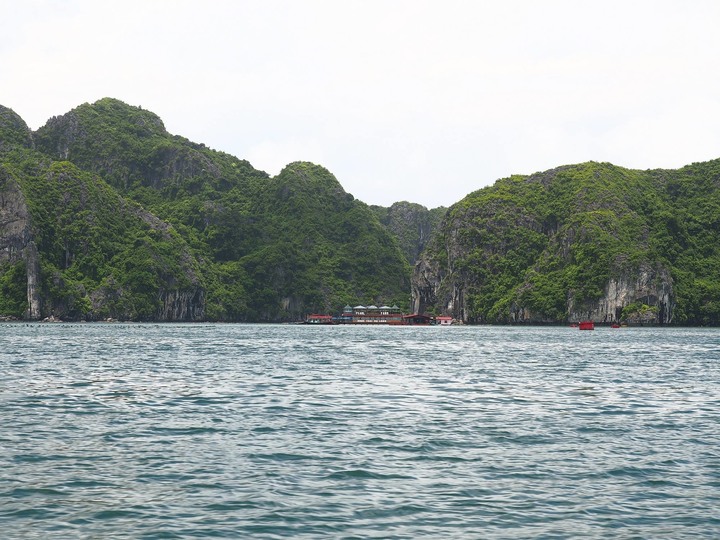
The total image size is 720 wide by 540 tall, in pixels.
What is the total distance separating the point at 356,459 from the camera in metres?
21.7

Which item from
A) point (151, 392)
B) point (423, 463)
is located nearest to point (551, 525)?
point (423, 463)

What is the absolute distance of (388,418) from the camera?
2955cm

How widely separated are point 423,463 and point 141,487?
7.57 m

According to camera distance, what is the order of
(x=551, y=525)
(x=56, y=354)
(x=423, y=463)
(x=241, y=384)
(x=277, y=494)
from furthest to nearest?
(x=56, y=354), (x=241, y=384), (x=423, y=463), (x=277, y=494), (x=551, y=525)

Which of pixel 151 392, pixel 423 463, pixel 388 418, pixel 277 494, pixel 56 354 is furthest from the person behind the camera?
pixel 56 354

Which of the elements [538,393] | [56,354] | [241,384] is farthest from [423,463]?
[56,354]

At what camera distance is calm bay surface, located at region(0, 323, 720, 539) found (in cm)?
1572

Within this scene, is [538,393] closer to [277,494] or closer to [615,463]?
[615,463]

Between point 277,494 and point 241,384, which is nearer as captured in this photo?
point 277,494

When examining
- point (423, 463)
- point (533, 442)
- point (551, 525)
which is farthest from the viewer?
point (533, 442)

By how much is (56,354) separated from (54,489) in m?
53.1

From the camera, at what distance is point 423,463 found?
838 inches

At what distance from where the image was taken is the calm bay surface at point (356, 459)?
15719 mm

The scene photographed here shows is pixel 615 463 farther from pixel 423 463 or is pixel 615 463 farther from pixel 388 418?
pixel 388 418
